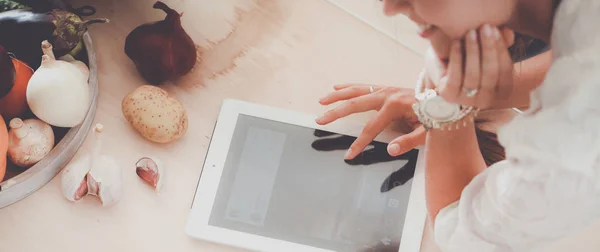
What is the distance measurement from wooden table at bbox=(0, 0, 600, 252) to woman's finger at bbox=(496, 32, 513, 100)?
0.73ft

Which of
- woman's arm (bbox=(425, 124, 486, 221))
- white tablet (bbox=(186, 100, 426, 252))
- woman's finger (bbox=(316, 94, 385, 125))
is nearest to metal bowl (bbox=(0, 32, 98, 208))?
white tablet (bbox=(186, 100, 426, 252))

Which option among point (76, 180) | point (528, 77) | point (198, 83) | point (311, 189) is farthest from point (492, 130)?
point (76, 180)

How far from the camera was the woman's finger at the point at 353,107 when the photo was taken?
682 mm

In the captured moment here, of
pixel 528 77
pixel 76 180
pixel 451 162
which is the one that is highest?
pixel 528 77

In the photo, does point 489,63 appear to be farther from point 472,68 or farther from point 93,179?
point 93,179

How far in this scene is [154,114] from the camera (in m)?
0.65

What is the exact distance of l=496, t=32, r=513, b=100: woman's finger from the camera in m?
0.46

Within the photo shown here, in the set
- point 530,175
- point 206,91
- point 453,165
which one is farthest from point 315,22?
point 530,175

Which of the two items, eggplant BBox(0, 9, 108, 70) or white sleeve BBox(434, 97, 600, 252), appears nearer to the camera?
white sleeve BBox(434, 97, 600, 252)

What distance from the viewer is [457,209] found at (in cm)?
56

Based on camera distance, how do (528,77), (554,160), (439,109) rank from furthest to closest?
1. (528,77)
2. (439,109)
3. (554,160)

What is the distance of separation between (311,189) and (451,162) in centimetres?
15

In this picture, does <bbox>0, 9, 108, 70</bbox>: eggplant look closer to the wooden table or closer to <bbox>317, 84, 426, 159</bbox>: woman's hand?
the wooden table

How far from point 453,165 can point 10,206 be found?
437 millimetres
